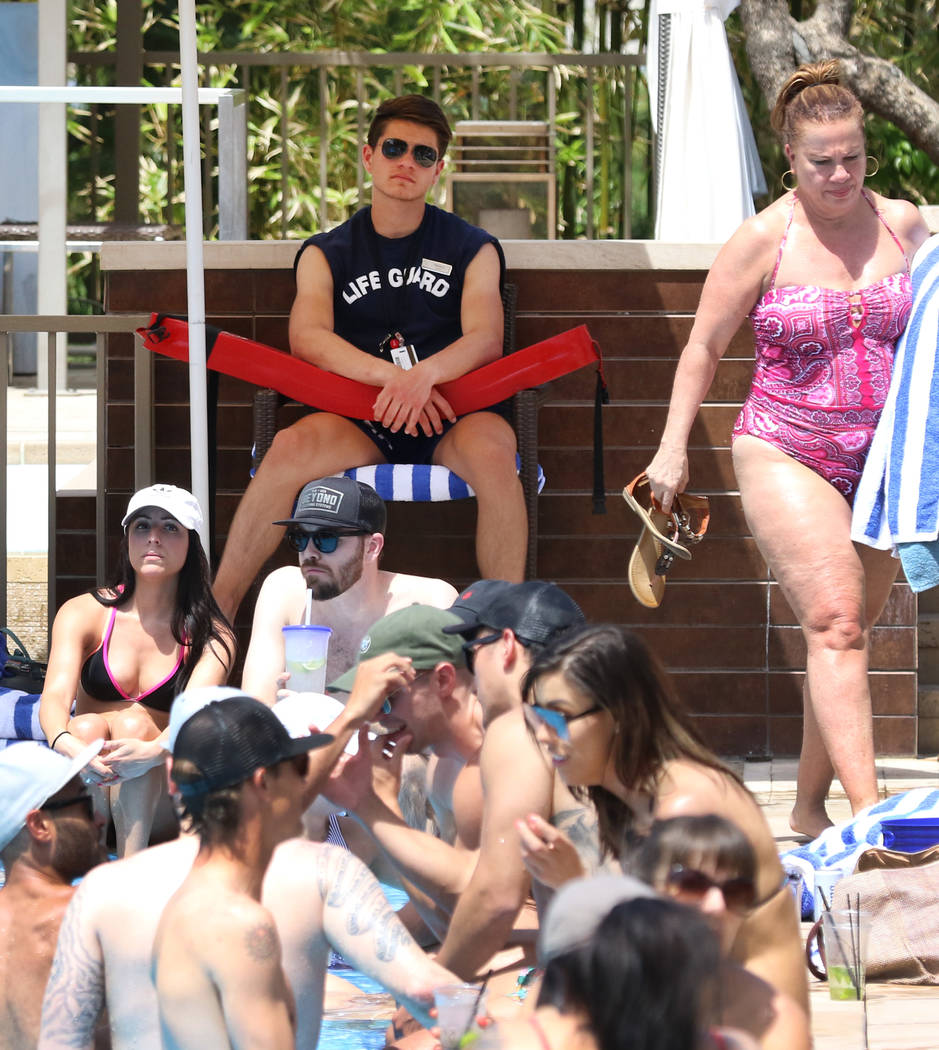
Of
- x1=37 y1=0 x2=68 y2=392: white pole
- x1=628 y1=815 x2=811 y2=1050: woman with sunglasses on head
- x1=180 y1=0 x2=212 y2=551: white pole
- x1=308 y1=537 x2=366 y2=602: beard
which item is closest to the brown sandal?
x1=308 y1=537 x2=366 y2=602: beard

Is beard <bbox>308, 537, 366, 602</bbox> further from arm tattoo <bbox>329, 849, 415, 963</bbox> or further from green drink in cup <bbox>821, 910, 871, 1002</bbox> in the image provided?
arm tattoo <bbox>329, 849, 415, 963</bbox>

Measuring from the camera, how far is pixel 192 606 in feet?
15.9

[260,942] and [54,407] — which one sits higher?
[54,407]

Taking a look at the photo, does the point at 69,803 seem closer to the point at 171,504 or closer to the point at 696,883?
the point at 696,883

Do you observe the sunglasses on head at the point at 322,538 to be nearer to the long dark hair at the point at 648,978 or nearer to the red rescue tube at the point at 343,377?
the red rescue tube at the point at 343,377

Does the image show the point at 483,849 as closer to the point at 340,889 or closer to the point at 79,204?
the point at 340,889

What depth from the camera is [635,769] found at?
255cm

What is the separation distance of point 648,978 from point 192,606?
11.1 feet

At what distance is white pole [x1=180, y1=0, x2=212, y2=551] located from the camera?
4848mm

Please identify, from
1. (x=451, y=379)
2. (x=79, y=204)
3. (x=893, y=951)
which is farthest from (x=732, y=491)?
(x=79, y=204)

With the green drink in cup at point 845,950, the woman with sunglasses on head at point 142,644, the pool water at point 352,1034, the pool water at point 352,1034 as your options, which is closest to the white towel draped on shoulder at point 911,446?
the green drink in cup at point 845,950

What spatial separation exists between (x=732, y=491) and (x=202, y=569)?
228cm

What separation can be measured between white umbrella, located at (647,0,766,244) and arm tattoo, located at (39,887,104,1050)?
4539mm

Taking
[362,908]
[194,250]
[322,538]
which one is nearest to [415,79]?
[194,250]
